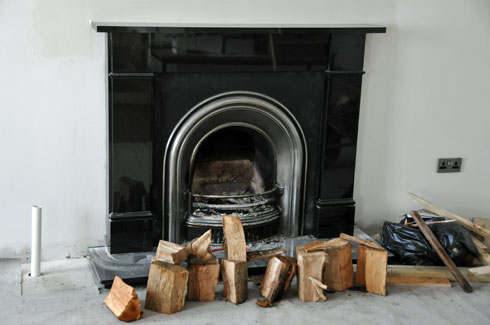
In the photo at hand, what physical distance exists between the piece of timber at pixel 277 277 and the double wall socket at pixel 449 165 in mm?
1351

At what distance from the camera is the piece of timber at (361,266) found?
3289 millimetres

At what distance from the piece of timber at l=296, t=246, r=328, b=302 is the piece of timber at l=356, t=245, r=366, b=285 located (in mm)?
258

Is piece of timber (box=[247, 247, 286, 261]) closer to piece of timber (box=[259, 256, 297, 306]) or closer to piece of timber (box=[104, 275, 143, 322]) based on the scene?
piece of timber (box=[259, 256, 297, 306])

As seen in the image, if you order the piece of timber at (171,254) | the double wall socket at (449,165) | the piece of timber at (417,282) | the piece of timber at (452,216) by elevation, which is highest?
the double wall socket at (449,165)

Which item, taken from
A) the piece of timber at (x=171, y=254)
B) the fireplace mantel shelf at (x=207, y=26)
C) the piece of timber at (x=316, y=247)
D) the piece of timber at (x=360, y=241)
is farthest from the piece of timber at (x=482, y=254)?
the piece of timber at (x=171, y=254)

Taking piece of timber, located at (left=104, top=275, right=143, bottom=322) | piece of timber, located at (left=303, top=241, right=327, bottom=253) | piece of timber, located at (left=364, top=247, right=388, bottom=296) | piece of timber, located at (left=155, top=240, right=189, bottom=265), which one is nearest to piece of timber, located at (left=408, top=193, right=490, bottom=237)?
piece of timber, located at (left=364, top=247, right=388, bottom=296)

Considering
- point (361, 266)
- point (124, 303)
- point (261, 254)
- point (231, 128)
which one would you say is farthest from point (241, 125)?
point (124, 303)

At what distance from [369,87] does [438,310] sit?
132 centimetres

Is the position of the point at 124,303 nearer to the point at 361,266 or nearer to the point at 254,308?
the point at 254,308

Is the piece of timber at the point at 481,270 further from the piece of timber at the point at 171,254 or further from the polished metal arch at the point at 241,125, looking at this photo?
the piece of timber at the point at 171,254

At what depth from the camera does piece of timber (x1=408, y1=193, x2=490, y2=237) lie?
Result: 364 cm

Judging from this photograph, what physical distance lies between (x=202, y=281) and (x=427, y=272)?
1232 millimetres

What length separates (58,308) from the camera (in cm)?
296

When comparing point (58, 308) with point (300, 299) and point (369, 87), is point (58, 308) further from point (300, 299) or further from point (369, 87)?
point (369, 87)
